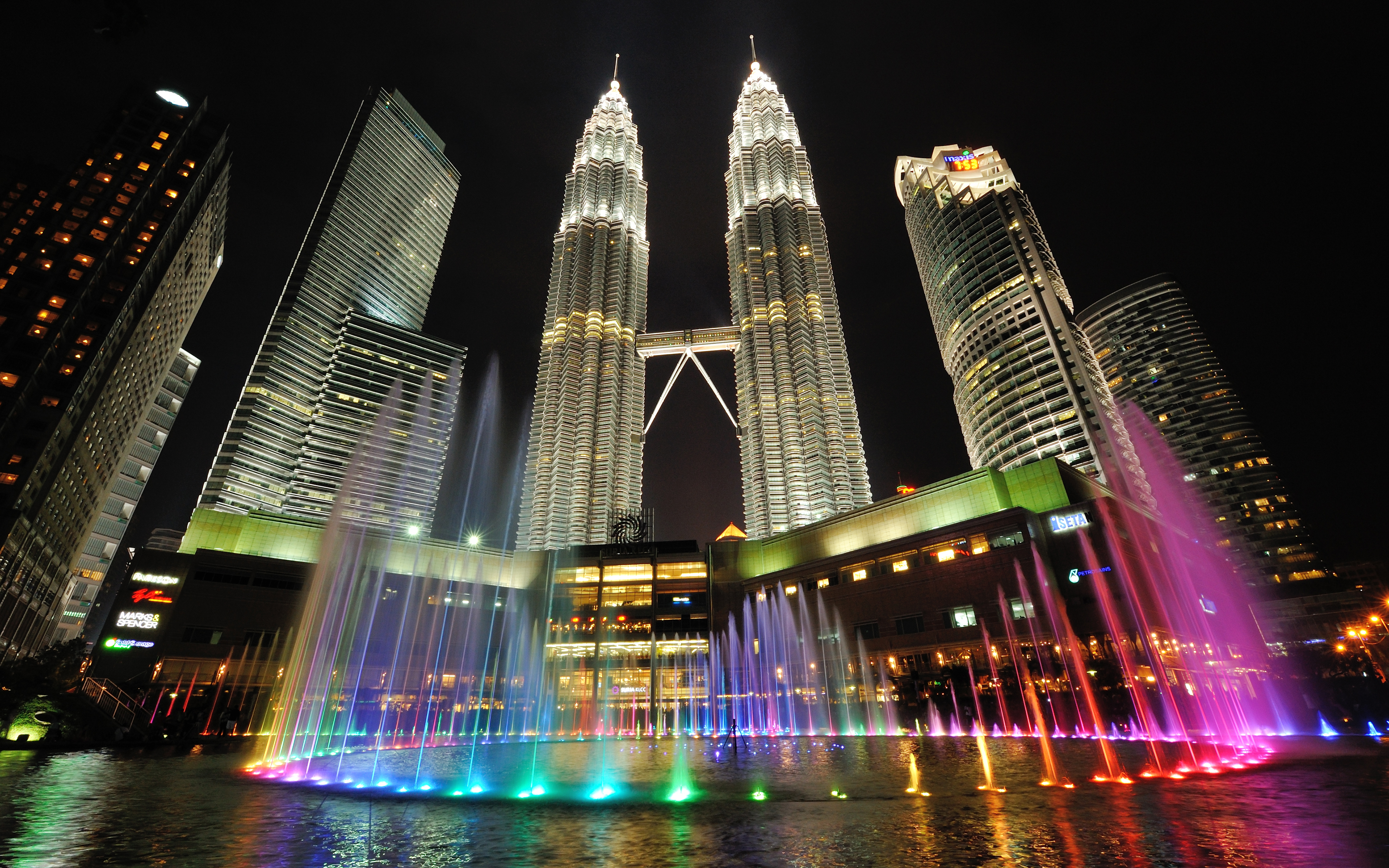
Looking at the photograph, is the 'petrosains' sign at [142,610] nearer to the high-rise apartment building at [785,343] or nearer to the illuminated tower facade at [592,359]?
the illuminated tower facade at [592,359]

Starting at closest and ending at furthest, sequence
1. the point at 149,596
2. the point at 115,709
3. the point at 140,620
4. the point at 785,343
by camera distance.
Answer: the point at 115,709 → the point at 140,620 → the point at 149,596 → the point at 785,343

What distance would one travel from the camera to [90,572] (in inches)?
4776

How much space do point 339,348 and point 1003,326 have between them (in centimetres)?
15945

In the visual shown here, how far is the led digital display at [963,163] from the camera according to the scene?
131 metres

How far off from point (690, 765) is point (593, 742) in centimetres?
2227

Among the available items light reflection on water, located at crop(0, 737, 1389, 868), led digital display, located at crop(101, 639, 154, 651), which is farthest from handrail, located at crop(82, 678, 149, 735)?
led digital display, located at crop(101, 639, 154, 651)

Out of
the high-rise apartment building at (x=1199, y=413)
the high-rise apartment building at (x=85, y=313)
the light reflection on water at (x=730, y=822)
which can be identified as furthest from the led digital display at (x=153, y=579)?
the high-rise apartment building at (x=1199, y=413)

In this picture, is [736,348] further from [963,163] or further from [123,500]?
[123,500]

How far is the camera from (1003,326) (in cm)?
11188

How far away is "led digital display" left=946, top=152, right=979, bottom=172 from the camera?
5172 inches

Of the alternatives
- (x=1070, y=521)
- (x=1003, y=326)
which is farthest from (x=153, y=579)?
(x=1003, y=326)

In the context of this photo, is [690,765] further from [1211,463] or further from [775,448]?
[1211,463]

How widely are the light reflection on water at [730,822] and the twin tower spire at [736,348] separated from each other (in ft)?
313

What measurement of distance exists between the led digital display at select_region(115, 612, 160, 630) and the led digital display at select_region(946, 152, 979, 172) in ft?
512
